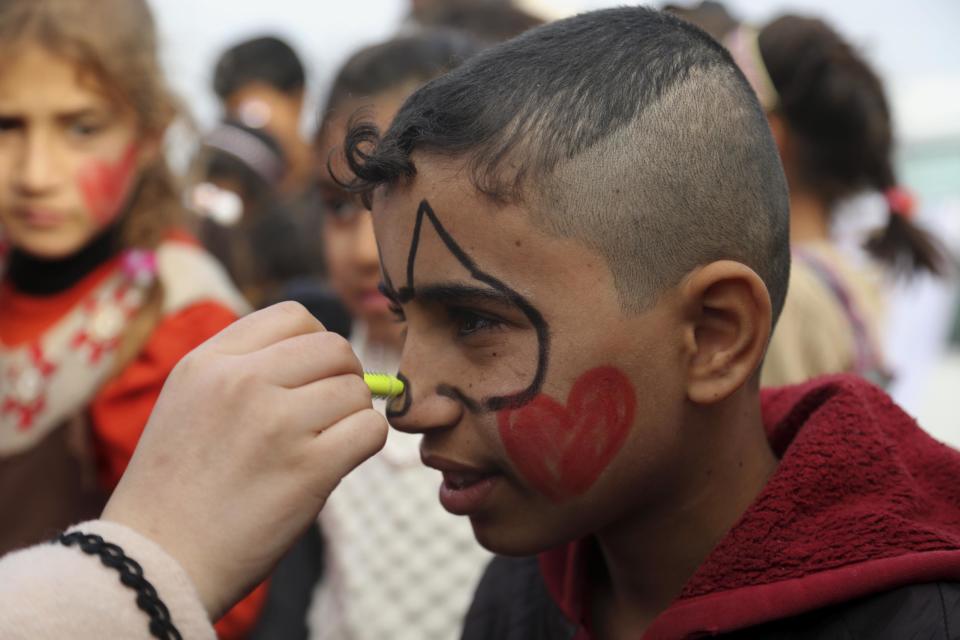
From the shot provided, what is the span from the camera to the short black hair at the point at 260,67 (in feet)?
17.8

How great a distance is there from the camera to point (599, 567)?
5.02ft

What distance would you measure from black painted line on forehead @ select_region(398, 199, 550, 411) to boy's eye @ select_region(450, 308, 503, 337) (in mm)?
48

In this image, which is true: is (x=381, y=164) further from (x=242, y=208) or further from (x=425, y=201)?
(x=242, y=208)

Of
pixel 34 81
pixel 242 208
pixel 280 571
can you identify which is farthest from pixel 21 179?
pixel 242 208

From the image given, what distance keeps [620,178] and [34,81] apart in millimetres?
1604

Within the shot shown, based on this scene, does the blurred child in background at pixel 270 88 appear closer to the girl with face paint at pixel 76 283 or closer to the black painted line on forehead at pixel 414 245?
the girl with face paint at pixel 76 283

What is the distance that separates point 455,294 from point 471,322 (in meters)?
0.05

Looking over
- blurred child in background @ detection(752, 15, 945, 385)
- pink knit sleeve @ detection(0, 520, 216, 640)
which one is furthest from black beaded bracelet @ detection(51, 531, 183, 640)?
blurred child in background @ detection(752, 15, 945, 385)

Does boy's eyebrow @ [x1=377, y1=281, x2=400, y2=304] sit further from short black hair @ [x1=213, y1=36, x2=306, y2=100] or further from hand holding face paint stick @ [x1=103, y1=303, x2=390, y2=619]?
short black hair @ [x1=213, y1=36, x2=306, y2=100]

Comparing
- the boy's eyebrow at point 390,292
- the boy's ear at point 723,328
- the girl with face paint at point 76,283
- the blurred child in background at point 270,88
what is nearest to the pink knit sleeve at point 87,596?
the boy's eyebrow at point 390,292

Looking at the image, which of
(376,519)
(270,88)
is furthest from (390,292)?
(270,88)

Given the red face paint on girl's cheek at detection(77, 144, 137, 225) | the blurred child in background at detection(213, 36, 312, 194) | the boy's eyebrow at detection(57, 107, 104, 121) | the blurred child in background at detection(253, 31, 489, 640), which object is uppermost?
the blurred child in background at detection(213, 36, 312, 194)

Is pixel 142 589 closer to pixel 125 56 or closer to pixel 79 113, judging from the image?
pixel 79 113

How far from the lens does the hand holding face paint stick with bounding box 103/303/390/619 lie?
1144 millimetres
